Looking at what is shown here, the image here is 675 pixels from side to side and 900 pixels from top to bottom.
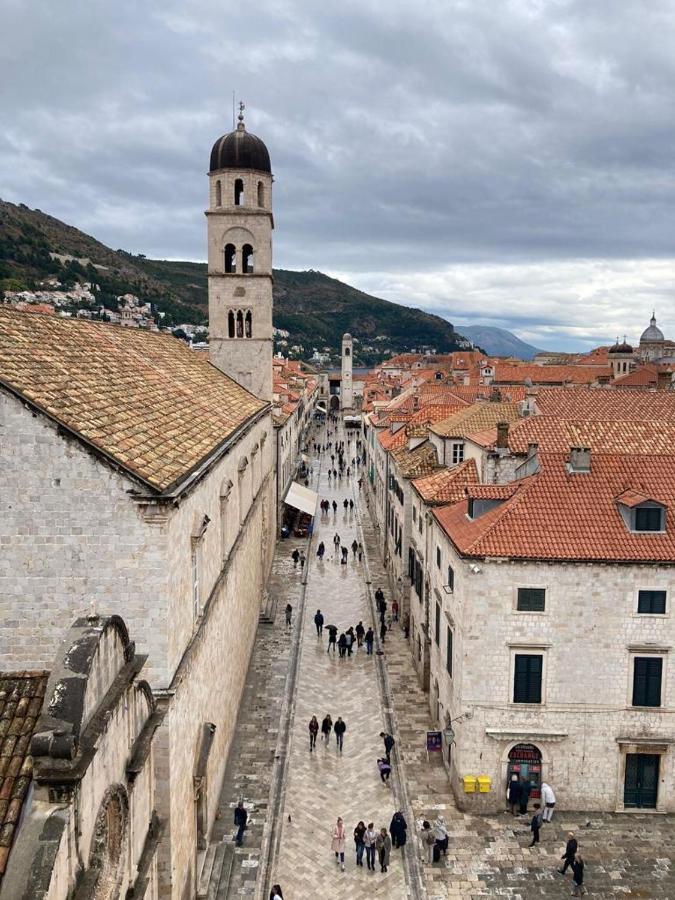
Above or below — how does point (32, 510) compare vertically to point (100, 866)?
above

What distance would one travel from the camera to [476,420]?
33.4 meters

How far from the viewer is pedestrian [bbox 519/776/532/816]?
1877cm

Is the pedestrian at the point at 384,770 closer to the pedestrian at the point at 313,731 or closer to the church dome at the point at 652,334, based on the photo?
the pedestrian at the point at 313,731

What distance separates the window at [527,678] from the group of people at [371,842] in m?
4.43

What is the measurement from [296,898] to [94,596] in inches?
343

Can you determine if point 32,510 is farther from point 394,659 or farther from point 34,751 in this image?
point 394,659

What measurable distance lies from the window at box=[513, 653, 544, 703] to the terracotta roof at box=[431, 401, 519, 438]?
1322 centimetres

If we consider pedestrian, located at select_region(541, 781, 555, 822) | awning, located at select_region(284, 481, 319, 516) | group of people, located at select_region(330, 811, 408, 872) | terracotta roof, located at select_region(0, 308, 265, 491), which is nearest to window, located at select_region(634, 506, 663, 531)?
pedestrian, located at select_region(541, 781, 555, 822)

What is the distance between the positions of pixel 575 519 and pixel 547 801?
7.38m

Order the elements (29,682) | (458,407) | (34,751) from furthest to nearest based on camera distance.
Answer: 1. (458,407)
2. (29,682)
3. (34,751)

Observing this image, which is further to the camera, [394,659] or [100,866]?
[394,659]

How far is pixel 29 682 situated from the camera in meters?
9.74

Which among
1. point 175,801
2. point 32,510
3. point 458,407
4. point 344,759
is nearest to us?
point 32,510

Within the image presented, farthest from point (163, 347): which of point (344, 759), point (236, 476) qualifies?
point (344, 759)
